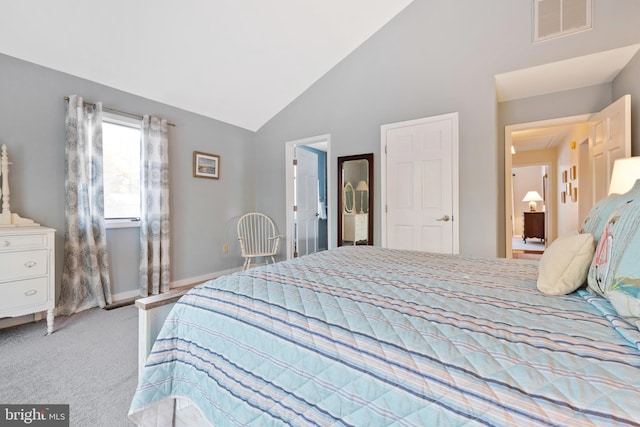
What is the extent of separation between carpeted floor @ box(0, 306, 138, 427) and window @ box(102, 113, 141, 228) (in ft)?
3.77

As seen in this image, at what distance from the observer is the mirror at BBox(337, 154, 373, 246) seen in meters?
3.74

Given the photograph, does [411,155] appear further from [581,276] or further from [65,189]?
[65,189]

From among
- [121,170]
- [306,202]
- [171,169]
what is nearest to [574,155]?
[306,202]

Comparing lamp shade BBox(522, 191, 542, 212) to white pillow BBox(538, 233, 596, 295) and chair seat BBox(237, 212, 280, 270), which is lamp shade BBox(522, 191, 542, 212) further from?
white pillow BBox(538, 233, 596, 295)

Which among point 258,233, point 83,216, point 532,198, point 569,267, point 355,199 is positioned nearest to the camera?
point 569,267

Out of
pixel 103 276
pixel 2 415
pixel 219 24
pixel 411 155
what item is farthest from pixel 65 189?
pixel 411 155

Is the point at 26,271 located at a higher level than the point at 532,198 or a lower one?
lower

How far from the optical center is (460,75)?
312 centimetres

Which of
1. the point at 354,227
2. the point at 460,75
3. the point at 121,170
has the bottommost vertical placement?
the point at 354,227

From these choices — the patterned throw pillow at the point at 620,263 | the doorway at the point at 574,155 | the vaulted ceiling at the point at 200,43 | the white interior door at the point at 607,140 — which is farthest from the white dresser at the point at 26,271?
the white interior door at the point at 607,140

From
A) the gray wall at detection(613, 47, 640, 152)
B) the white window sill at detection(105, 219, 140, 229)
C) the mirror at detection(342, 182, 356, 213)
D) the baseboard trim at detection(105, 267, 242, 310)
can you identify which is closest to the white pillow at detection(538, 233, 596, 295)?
the gray wall at detection(613, 47, 640, 152)

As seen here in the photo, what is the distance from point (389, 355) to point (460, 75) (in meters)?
3.35

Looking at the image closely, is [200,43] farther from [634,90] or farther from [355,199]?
[634,90]

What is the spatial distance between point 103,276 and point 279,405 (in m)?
3.05
